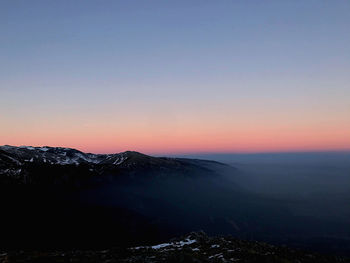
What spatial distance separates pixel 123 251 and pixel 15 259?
52.2 feet

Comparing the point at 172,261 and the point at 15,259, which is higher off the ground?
the point at 172,261

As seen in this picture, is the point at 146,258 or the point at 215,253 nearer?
the point at 146,258

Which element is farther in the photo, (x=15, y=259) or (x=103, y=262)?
(x=15, y=259)

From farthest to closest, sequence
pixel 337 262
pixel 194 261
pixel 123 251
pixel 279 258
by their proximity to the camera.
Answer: pixel 123 251
pixel 337 262
pixel 279 258
pixel 194 261

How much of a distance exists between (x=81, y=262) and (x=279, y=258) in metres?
26.5

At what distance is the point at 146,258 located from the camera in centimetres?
3575

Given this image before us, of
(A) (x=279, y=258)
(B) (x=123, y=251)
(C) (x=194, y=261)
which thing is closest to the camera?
(C) (x=194, y=261)

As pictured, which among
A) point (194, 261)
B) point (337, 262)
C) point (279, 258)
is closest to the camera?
point (194, 261)

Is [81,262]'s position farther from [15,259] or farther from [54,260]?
[15,259]

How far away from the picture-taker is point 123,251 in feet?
143

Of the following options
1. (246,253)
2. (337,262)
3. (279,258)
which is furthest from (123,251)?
(337,262)

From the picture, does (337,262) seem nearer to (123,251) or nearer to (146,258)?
(146,258)

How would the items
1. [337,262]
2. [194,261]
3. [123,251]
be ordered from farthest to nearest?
[123,251] < [337,262] < [194,261]

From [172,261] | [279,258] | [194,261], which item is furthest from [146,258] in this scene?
[279,258]
